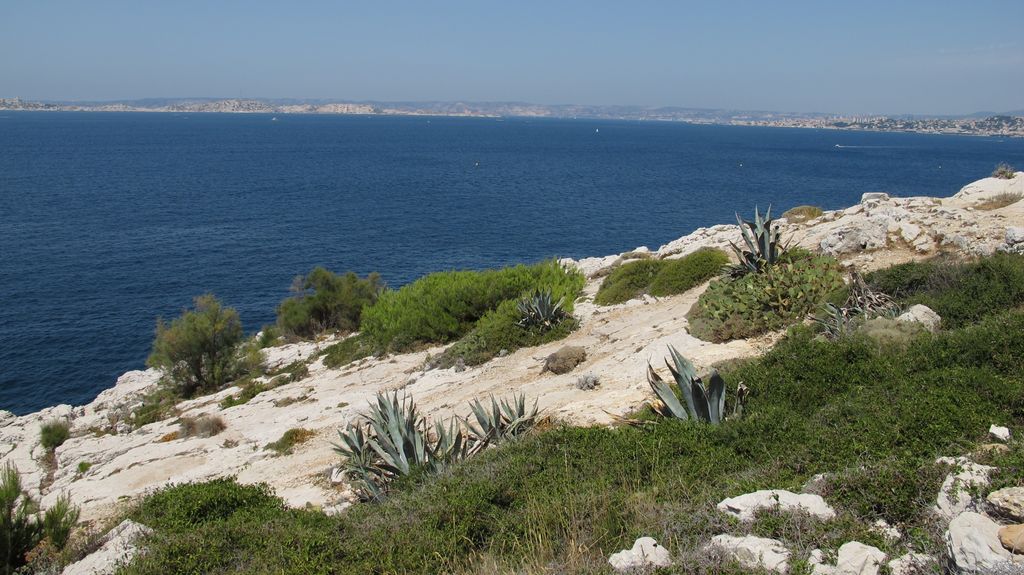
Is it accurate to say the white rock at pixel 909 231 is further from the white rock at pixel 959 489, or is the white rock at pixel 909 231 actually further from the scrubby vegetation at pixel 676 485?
the white rock at pixel 959 489

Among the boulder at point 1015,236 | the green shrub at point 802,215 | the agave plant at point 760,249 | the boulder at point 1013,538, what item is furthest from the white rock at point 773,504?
the green shrub at point 802,215

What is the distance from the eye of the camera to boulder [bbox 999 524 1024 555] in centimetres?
360

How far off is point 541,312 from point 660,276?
3.46 meters

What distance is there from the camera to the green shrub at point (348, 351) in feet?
59.5

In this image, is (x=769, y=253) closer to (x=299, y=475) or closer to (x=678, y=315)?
(x=678, y=315)

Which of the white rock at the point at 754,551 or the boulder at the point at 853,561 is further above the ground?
the boulder at the point at 853,561

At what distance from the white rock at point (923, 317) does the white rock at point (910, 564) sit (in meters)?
6.17

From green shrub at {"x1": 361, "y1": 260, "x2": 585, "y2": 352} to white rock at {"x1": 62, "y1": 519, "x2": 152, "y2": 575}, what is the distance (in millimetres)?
10612

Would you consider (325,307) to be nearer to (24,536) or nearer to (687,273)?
(687,273)

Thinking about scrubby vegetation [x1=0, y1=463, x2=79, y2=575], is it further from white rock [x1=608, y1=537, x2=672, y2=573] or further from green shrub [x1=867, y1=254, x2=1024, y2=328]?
green shrub [x1=867, y1=254, x2=1024, y2=328]

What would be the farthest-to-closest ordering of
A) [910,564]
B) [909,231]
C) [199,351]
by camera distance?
1. [199,351]
2. [909,231]
3. [910,564]

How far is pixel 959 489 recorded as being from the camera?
173 inches

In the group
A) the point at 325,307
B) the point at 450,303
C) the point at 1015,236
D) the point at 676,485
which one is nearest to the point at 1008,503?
the point at 676,485

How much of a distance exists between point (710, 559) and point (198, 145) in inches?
5413
